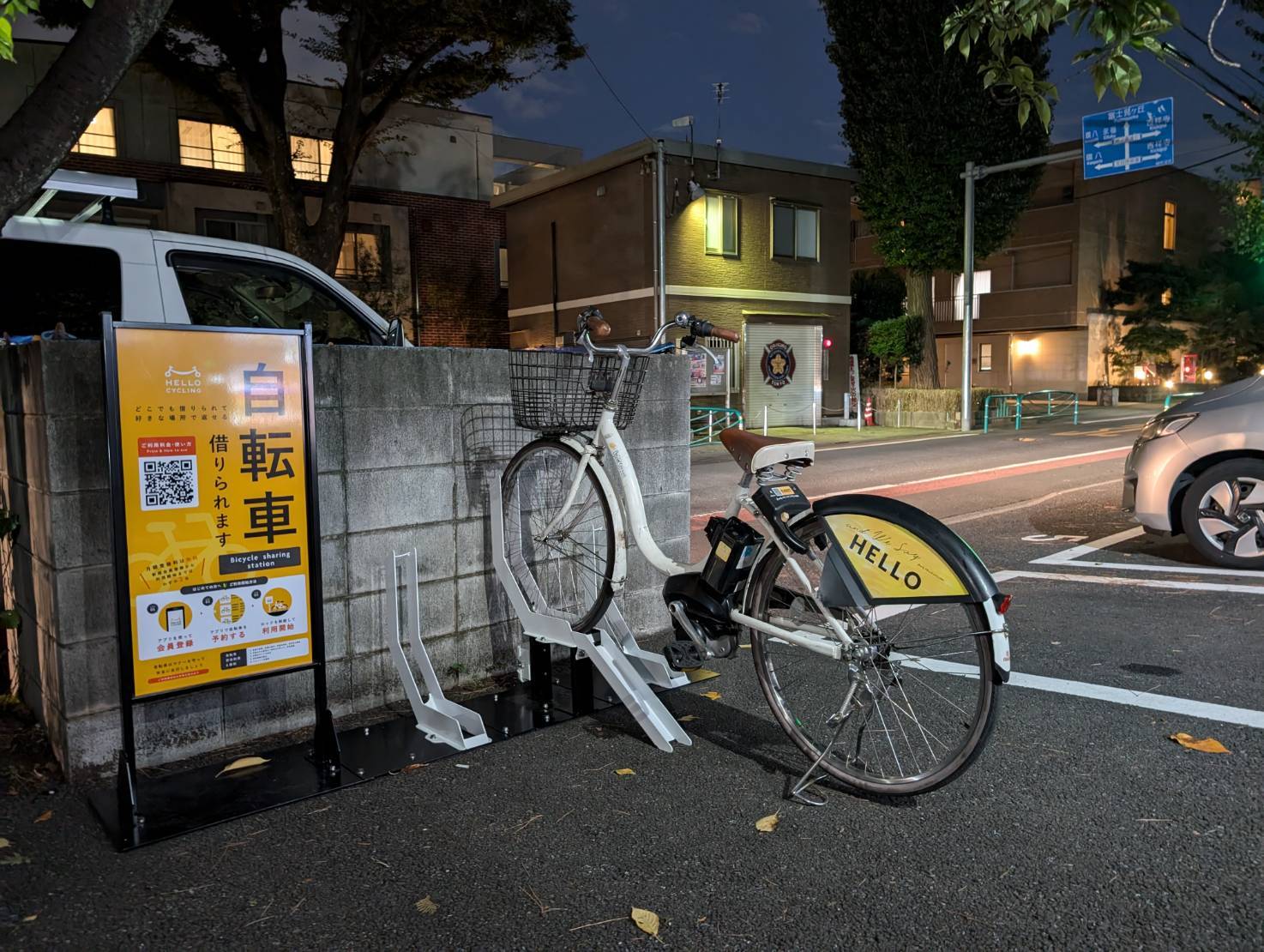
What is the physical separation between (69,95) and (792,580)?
358 centimetres

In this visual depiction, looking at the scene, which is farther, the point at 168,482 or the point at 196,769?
the point at 196,769

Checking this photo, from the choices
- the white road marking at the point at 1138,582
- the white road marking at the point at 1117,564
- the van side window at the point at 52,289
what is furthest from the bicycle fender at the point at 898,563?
the white road marking at the point at 1117,564

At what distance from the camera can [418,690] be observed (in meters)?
3.99

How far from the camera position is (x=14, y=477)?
12.3 feet

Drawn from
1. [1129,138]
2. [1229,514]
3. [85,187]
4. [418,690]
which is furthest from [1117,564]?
[1129,138]

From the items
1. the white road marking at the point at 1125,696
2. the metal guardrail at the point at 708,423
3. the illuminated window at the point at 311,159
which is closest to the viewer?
the white road marking at the point at 1125,696

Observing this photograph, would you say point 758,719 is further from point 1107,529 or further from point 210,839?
point 1107,529

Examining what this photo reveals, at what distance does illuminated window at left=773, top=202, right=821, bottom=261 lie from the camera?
24641 millimetres

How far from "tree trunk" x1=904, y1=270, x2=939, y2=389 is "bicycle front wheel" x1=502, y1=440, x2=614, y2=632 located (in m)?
21.3

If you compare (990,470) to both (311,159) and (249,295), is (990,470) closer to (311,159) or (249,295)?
(249,295)

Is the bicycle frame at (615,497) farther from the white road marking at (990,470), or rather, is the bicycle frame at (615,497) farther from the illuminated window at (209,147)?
the illuminated window at (209,147)

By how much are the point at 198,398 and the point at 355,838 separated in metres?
1.59

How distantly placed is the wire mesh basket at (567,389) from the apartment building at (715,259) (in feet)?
55.8

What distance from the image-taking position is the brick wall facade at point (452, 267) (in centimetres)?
2667
